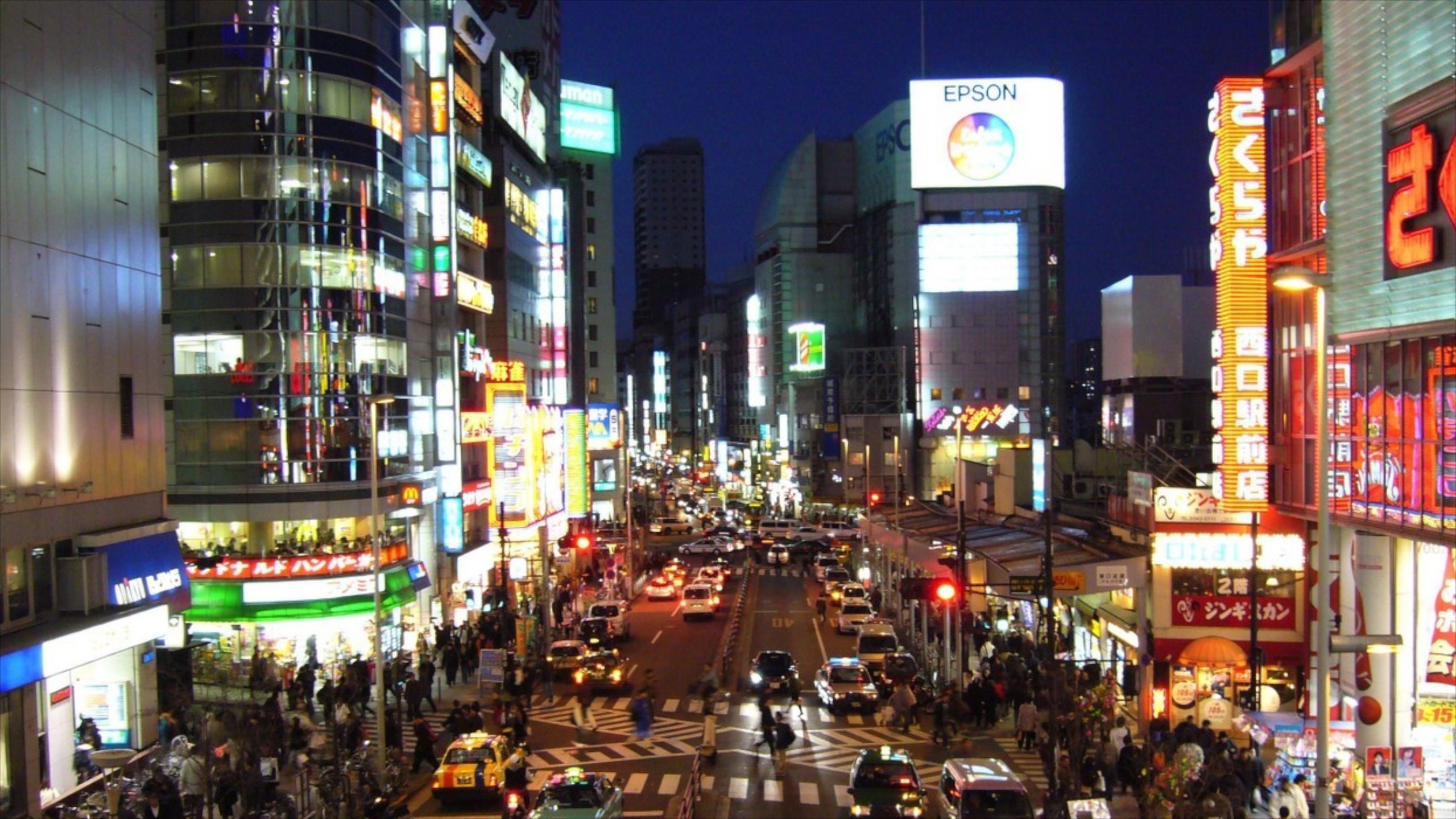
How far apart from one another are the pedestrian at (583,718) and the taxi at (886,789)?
31.0 ft

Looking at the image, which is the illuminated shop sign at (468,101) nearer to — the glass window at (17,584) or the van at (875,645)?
the van at (875,645)

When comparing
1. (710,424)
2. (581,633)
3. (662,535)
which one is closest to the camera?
(581,633)

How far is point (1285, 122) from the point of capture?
96.3 ft

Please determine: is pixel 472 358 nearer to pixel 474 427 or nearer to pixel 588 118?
pixel 474 427

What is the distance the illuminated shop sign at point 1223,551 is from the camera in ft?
95.9

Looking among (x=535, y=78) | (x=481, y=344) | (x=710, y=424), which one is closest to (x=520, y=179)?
(x=481, y=344)

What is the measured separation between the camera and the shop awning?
29531 mm

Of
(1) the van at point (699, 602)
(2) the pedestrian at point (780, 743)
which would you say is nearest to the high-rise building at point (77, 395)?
(2) the pedestrian at point (780, 743)

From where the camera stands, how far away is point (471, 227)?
52906 mm

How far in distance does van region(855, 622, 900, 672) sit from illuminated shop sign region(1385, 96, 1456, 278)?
64.3ft

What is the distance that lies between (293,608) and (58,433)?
15.3m

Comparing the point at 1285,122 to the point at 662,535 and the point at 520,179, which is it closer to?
the point at 520,179

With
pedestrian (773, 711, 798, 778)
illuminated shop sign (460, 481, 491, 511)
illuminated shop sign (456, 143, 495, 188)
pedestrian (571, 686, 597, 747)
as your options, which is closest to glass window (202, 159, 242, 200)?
illuminated shop sign (456, 143, 495, 188)

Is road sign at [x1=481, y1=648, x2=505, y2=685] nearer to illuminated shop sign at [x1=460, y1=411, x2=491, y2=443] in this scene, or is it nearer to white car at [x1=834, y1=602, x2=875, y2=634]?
white car at [x1=834, y1=602, x2=875, y2=634]
